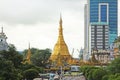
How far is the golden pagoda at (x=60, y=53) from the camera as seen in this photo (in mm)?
169375

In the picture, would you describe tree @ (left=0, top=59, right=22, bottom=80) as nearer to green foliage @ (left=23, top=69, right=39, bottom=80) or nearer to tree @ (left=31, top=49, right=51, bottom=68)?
green foliage @ (left=23, top=69, right=39, bottom=80)

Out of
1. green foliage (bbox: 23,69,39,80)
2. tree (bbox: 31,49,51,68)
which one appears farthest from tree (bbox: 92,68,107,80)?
tree (bbox: 31,49,51,68)

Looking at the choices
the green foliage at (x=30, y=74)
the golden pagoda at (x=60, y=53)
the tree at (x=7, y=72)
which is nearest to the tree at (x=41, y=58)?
the golden pagoda at (x=60, y=53)

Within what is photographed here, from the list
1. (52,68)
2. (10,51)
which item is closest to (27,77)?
(10,51)

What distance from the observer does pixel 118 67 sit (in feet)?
309

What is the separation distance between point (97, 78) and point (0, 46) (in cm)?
5328

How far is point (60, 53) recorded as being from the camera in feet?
578

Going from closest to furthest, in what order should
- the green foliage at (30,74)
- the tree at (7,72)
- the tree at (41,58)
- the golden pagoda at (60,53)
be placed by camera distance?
the tree at (7,72)
the green foliage at (30,74)
the tree at (41,58)
the golden pagoda at (60,53)

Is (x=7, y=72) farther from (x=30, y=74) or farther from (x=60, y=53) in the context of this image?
(x=60, y=53)

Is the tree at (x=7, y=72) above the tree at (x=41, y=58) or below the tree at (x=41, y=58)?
below

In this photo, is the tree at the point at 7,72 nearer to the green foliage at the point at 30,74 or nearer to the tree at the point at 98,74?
the tree at the point at 98,74

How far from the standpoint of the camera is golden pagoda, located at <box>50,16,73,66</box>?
169m

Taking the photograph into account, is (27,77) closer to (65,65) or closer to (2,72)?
(2,72)

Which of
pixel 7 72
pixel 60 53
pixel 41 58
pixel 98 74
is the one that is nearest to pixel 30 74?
pixel 98 74
